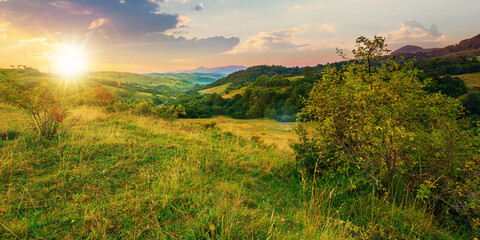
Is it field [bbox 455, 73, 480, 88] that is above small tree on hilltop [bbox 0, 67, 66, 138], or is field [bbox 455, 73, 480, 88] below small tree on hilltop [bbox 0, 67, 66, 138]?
above

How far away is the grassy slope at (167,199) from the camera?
3.17m

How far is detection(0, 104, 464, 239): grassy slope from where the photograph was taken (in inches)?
125

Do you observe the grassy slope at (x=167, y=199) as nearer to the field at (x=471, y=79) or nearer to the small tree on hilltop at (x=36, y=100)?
the small tree on hilltop at (x=36, y=100)

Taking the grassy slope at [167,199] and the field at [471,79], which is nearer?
the grassy slope at [167,199]

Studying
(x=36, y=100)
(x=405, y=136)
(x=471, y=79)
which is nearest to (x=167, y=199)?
(x=405, y=136)

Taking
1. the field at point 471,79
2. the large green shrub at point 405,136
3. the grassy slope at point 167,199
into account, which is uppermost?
the field at point 471,79

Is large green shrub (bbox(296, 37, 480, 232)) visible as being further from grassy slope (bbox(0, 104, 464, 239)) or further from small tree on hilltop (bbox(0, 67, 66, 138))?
small tree on hilltop (bbox(0, 67, 66, 138))

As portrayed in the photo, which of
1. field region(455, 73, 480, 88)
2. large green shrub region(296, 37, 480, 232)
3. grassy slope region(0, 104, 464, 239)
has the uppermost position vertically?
field region(455, 73, 480, 88)

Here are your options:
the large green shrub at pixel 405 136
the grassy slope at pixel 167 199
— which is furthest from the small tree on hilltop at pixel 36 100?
the large green shrub at pixel 405 136

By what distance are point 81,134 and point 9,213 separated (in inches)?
187

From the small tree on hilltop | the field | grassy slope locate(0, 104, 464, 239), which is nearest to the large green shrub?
grassy slope locate(0, 104, 464, 239)

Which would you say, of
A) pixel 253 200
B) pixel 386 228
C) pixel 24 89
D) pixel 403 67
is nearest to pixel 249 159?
pixel 253 200

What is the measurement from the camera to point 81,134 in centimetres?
756

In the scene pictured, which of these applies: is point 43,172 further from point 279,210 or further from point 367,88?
point 367,88
